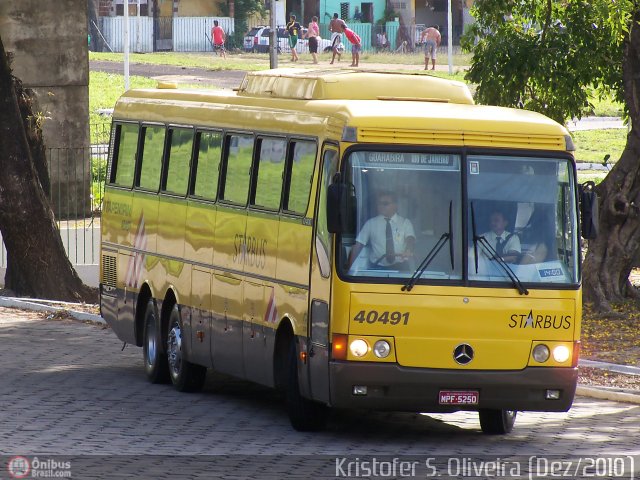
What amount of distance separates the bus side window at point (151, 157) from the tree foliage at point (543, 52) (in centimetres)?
695

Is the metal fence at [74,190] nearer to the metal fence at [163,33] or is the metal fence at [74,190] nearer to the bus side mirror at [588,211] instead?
the bus side mirror at [588,211]

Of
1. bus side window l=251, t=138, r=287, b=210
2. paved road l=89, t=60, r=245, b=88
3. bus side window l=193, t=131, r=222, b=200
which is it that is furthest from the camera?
paved road l=89, t=60, r=245, b=88

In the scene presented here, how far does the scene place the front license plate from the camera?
12102 mm

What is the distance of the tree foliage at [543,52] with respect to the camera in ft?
73.7

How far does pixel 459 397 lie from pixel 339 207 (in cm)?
168

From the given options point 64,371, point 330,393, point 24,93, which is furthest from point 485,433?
point 24,93

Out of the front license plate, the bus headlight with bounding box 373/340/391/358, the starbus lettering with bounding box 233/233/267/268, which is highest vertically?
the starbus lettering with bounding box 233/233/267/268

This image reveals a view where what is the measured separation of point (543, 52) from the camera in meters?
22.7

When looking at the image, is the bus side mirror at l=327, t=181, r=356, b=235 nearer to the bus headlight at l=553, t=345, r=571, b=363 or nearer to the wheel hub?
the bus headlight at l=553, t=345, r=571, b=363

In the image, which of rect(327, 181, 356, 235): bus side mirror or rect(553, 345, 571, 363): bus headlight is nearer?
rect(327, 181, 356, 235): bus side mirror

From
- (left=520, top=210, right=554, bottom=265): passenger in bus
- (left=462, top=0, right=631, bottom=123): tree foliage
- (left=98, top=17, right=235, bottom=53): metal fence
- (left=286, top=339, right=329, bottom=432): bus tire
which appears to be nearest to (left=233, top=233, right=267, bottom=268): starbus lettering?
(left=286, top=339, right=329, bottom=432): bus tire

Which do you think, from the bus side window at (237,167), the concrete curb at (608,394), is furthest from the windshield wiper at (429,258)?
the concrete curb at (608,394)

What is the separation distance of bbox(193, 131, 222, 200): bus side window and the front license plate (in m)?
3.79

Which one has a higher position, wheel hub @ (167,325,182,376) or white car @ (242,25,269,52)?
white car @ (242,25,269,52)
